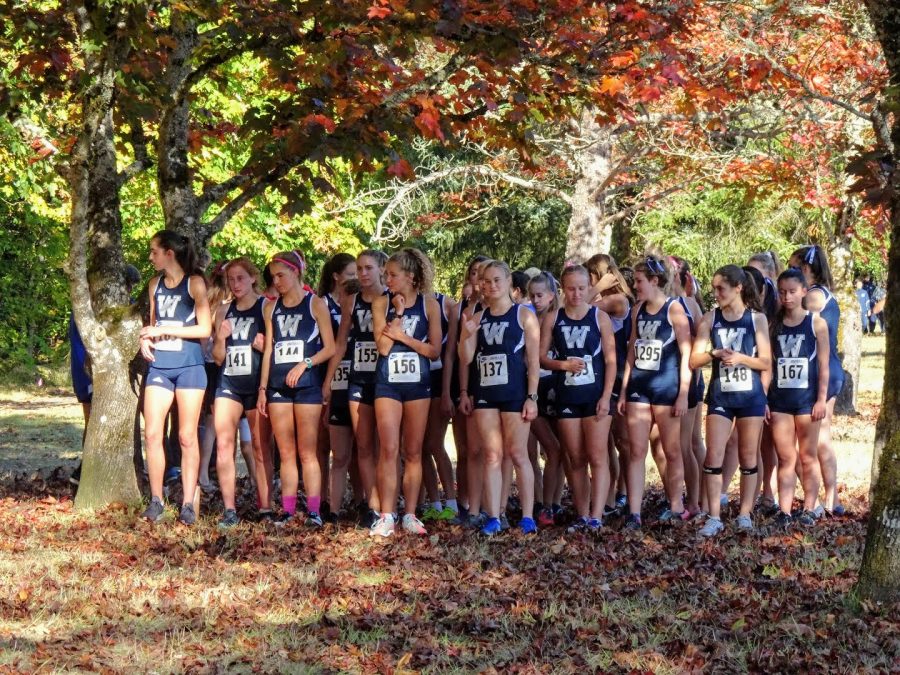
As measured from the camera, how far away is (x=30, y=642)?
607 cm

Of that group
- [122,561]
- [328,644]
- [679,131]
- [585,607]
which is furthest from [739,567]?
[679,131]

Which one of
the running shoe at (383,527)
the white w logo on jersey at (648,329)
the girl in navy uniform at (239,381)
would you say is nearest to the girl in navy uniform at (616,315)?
the white w logo on jersey at (648,329)

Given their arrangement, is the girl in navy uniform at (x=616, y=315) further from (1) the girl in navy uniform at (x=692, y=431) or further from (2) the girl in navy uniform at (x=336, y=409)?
(2) the girl in navy uniform at (x=336, y=409)

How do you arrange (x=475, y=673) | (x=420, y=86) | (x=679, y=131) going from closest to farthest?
1. (x=475, y=673)
2. (x=420, y=86)
3. (x=679, y=131)

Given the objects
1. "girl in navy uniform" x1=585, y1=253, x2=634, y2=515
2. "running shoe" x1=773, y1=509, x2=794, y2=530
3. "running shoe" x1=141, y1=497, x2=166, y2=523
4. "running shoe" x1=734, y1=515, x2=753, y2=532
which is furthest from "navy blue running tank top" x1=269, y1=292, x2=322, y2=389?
"running shoe" x1=773, y1=509, x2=794, y2=530

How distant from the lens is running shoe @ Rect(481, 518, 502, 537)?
9.04 meters

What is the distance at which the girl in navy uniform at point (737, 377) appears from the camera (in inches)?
365

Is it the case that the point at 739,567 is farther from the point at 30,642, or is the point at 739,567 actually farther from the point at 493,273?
the point at 30,642

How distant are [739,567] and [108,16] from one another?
6232mm

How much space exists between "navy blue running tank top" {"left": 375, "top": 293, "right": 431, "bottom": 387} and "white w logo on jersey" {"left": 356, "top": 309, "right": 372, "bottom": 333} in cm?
25

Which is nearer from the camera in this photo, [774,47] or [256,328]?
[256,328]

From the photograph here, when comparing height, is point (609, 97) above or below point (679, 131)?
below

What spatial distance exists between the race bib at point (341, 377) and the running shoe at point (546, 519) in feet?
6.12

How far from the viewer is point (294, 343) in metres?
9.38
